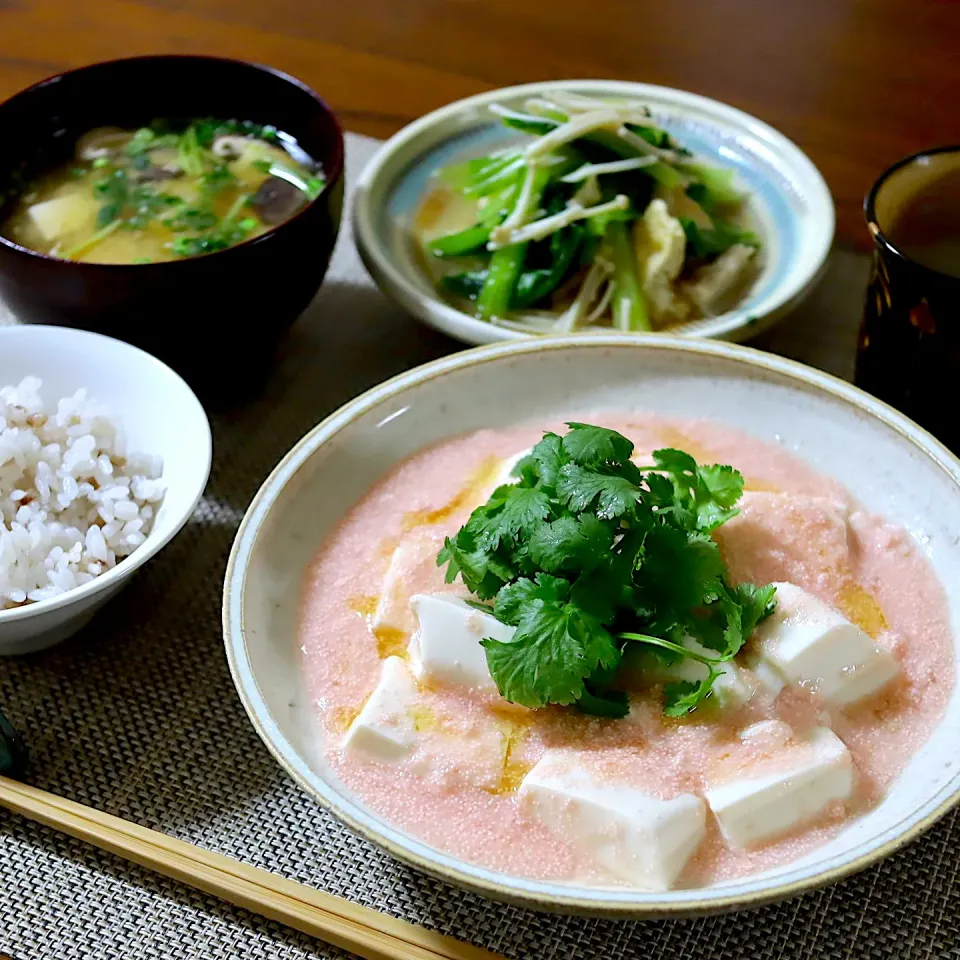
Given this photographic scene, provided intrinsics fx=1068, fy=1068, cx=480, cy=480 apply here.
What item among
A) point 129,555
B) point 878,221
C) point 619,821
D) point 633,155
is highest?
point 878,221

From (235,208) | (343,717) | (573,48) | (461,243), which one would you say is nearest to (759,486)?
(343,717)

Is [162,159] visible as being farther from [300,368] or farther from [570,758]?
[570,758]

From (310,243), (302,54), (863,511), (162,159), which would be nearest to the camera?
(863,511)

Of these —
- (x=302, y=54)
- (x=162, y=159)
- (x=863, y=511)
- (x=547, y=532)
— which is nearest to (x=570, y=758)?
(x=547, y=532)

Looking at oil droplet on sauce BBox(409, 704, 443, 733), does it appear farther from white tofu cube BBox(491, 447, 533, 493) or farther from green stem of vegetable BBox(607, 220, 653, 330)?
green stem of vegetable BBox(607, 220, 653, 330)

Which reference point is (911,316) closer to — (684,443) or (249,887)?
(684,443)

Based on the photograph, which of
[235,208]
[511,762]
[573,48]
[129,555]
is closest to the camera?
[511,762]

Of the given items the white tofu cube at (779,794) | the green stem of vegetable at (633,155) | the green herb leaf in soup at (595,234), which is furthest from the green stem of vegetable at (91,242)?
the white tofu cube at (779,794)
